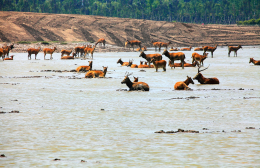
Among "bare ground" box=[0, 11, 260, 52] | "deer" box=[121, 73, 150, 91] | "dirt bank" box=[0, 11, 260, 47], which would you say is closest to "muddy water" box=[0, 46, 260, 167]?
"deer" box=[121, 73, 150, 91]

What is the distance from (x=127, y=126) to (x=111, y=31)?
80.5m

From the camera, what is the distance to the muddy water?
316 inches

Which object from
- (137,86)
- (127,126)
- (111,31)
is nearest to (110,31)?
(111,31)

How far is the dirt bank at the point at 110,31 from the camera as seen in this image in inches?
3167

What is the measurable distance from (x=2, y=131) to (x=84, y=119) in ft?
8.71

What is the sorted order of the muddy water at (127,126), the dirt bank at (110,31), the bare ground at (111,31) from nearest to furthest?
1. the muddy water at (127,126)
2. the bare ground at (111,31)
3. the dirt bank at (110,31)

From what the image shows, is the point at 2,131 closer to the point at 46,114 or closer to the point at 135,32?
the point at 46,114

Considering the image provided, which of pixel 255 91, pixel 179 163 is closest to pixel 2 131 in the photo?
pixel 179 163

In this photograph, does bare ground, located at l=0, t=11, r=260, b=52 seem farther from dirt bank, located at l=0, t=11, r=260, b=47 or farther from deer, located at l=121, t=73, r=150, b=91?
deer, located at l=121, t=73, r=150, b=91

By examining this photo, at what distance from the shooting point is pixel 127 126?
11.4 metres

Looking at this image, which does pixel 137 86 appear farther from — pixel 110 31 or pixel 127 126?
pixel 110 31

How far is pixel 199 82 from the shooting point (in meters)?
23.3

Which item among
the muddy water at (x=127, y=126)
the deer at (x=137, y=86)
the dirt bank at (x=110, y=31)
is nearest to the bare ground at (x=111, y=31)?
the dirt bank at (x=110, y=31)

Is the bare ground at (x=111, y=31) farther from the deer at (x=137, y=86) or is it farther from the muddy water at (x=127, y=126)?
the muddy water at (x=127, y=126)
